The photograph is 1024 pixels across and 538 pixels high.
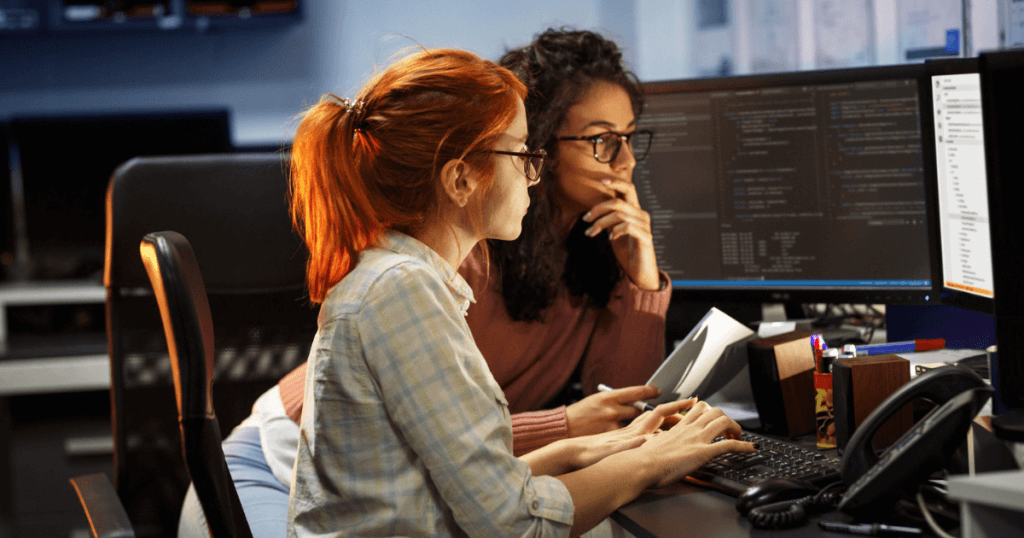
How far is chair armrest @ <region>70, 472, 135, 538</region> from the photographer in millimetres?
984

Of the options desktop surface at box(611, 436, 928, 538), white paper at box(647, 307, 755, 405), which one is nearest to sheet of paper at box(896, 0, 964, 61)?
white paper at box(647, 307, 755, 405)

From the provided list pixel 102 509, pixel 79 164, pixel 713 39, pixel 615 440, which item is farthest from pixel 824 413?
pixel 79 164

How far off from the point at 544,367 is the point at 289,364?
423 millimetres

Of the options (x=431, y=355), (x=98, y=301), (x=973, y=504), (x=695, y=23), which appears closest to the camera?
(x=973, y=504)

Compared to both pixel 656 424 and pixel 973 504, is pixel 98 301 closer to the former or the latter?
pixel 656 424

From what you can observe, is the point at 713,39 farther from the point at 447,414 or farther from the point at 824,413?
the point at 447,414

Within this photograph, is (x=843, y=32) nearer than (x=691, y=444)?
No

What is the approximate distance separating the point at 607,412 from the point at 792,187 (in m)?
0.47

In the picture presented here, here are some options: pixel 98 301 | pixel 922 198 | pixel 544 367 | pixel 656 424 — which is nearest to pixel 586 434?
pixel 656 424

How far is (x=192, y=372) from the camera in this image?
0.82 metres

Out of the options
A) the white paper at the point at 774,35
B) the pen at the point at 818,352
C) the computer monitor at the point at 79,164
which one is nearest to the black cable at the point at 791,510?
the pen at the point at 818,352

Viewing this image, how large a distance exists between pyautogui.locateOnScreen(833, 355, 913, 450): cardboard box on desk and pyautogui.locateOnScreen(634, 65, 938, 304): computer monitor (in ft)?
1.01

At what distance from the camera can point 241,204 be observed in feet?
4.45

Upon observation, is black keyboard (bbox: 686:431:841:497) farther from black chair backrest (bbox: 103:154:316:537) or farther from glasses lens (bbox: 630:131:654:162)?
black chair backrest (bbox: 103:154:316:537)
